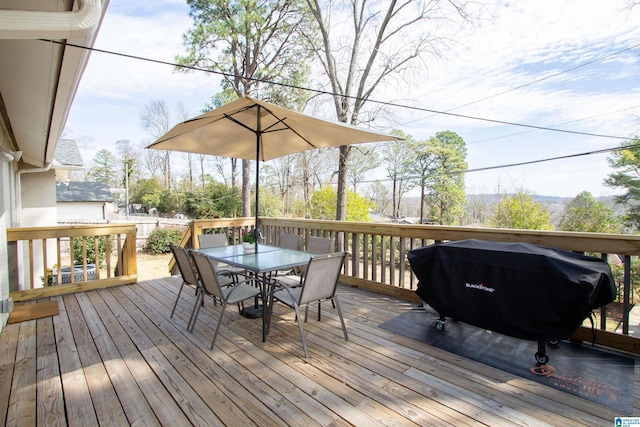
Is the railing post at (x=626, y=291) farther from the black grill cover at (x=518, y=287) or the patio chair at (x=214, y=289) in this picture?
the patio chair at (x=214, y=289)

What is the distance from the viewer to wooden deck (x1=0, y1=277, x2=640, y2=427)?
181 cm

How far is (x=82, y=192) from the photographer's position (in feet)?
62.7

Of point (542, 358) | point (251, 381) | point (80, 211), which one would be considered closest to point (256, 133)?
point (251, 381)

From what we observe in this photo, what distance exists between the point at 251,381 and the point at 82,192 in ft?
73.0

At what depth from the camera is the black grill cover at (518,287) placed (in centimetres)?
217

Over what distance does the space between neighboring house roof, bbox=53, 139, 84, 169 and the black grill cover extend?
29.5 feet

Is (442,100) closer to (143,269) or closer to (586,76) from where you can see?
(586,76)

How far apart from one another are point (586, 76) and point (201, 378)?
18.9 metres

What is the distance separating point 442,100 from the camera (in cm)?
1548

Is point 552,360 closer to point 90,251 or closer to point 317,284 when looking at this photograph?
point 317,284

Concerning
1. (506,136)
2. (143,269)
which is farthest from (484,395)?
(506,136)

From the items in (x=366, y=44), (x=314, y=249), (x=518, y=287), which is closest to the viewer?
(x=518, y=287)

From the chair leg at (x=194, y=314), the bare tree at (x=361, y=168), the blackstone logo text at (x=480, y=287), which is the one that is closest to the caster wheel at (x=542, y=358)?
the blackstone logo text at (x=480, y=287)

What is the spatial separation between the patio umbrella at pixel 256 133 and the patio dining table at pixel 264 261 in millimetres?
510
